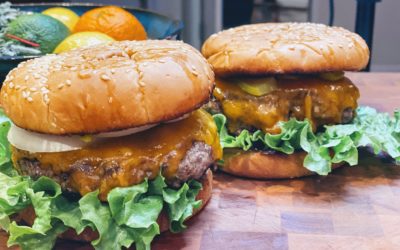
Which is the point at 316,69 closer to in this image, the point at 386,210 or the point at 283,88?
the point at 283,88

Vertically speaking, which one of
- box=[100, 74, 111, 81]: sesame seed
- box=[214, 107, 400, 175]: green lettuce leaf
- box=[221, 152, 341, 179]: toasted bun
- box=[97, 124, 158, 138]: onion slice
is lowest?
box=[221, 152, 341, 179]: toasted bun

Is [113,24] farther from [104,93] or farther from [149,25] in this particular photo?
[104,93]

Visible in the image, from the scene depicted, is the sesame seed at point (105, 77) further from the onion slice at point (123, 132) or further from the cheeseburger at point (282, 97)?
the cheeseburger at point (282, 97)

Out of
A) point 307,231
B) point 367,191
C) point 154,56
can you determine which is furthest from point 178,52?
point 367,191

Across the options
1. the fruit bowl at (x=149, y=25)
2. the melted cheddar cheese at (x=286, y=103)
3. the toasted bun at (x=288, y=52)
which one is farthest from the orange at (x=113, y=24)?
the melted cheddar cheese at (x=286, y=103)

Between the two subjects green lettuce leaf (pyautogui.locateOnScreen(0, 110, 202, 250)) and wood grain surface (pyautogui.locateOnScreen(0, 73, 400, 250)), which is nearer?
green lettuce leaf (pyautogui.locateOnScreen(0, 110, 202, 250))

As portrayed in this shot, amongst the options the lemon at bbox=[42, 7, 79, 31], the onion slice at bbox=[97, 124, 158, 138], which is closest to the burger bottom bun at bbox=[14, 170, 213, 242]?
the onion slice at bbox=[97, 124, 158, 138]

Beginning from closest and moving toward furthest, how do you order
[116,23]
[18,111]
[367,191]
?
[18,111]
[367,191]
[116,23]

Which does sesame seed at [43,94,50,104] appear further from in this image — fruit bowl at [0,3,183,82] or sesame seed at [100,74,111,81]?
fruit bowl at [0,3,183,82]
